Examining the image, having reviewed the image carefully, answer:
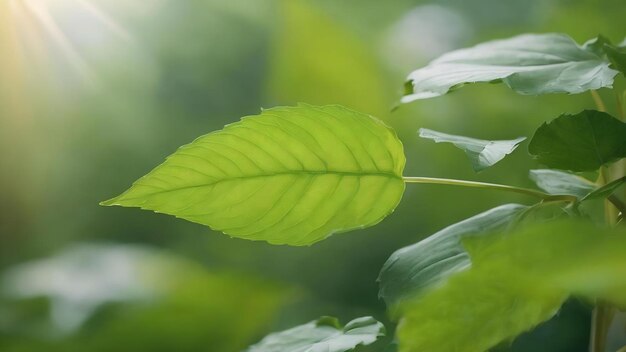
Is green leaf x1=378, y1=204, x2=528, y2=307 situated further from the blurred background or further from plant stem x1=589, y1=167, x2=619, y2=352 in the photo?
the blurred background

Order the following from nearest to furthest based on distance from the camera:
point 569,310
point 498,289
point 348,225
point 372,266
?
1. point 498,289
2. point 348,225
3. point 569,310
4. point 372,266

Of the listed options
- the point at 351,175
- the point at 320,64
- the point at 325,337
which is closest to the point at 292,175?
the point at 351,175

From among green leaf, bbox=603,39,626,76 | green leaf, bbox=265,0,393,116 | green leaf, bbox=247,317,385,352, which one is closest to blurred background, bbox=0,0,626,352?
green leaf, bbox=265,0,393,116

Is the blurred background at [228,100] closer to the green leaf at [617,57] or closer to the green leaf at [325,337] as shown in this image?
the green leaf at [325,337]

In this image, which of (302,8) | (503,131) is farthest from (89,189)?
(503,131)

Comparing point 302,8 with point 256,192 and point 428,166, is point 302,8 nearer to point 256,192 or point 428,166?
point 428,166

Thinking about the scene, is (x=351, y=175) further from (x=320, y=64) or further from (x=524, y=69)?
(x=320, y=64)
